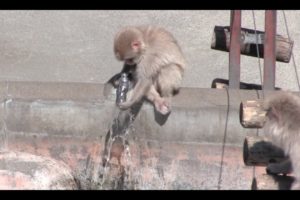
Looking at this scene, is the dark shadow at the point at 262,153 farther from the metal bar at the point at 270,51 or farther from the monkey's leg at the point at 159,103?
the metal bar at the point at 270,51

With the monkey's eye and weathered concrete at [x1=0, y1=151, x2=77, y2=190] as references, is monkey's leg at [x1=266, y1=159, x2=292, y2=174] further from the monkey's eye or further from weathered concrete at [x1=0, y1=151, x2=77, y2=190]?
the monkey's eye

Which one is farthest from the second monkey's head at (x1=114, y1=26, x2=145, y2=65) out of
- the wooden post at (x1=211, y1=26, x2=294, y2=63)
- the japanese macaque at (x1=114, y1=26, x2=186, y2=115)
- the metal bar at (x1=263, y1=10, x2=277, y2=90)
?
the wooden post at (x1=211, y1=26, x2=294, y2=63)

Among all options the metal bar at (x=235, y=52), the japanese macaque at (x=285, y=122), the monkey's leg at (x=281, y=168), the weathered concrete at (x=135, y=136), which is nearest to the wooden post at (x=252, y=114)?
the japanese macaque at (x=285, y=122)

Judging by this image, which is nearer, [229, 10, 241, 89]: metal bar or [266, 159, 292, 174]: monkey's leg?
[266, 159, 292, 174]: monkey's leg

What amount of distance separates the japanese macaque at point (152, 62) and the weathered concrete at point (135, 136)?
10 cm

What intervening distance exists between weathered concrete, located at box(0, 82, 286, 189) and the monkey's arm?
3.7 inches

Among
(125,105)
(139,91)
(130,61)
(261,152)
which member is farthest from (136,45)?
(261,152)

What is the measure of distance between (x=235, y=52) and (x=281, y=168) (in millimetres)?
2138

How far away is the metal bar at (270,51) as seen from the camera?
300 inches

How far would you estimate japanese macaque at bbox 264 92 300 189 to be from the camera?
570 centimetres

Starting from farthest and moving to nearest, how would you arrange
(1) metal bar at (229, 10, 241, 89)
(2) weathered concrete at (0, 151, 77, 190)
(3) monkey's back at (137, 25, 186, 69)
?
(1) metal bar at (229, 10, 241, 89)
(3) monkey's back at (137, 25, 186, 69)
(2) weathered concrete at (0, 151, 77, 190)

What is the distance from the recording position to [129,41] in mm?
7195
